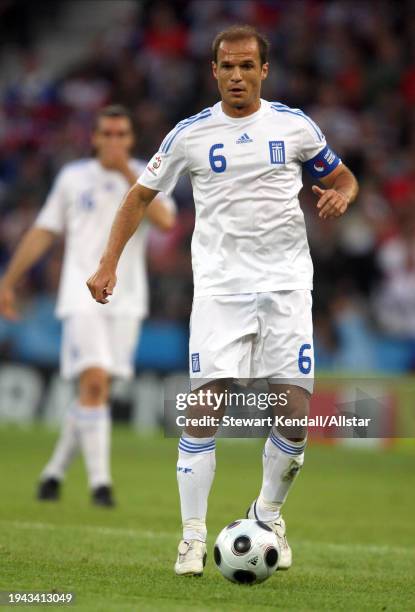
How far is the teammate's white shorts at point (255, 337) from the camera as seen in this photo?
5.79 metres

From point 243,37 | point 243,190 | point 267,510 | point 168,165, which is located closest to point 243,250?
point 243,190

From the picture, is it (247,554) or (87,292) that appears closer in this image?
(247,554)

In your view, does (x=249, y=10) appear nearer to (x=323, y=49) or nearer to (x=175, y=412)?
(x=323, y=49)

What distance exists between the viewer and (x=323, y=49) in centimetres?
1847

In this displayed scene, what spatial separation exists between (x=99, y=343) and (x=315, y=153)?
3678 millimetres

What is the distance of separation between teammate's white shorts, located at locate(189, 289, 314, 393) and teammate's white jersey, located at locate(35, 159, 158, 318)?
11.8 ft

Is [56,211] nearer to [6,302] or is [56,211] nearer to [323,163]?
[6,302]

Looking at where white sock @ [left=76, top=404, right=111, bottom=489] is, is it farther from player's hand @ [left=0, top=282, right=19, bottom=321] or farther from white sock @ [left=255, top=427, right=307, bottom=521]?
white sock @ [left=255, top=427, right=307, bottom=521]

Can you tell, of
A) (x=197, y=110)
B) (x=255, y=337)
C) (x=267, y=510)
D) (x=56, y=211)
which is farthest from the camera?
(x=197, y=110)

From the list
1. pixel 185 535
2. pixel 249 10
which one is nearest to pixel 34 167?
pixel 249 10

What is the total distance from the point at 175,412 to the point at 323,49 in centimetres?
1289

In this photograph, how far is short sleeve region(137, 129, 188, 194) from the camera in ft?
19.5

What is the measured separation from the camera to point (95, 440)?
9.16 m

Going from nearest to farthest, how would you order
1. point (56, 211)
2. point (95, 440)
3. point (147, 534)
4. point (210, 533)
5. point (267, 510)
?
point (267, 510)
point (147, 534)
point (210, 533)
point (95, 440)
point (56, 211)
